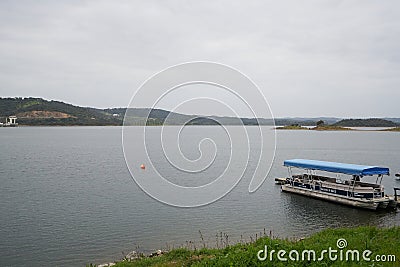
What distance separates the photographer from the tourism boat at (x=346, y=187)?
30672 mm

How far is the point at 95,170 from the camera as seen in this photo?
52.9 m

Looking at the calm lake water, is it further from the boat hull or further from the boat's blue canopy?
the boat's blue canopy

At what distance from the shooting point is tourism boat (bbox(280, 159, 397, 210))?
30.7 meters

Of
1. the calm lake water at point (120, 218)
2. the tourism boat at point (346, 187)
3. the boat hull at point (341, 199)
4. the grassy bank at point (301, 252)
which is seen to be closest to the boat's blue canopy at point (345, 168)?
the tourism boat at point (346, 187)

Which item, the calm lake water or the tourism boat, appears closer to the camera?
the calm lake water

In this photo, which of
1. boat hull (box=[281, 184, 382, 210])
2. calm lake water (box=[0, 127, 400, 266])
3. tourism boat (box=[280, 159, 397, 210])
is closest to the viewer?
calm lake water (box=[0, 127, 400, 266])

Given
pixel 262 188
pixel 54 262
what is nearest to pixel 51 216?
pixel 54 262

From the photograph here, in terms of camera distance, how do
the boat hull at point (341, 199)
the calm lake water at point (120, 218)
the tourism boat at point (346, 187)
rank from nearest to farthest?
the calm lake water at point (120, 218) → the boat hull at point (341, 199) → the tourism boat at point (346, 187)

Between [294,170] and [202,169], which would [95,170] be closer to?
[202,169]

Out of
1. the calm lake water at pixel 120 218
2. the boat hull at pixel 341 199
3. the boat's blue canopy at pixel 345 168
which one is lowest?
the calm lake water at pixel 120 218

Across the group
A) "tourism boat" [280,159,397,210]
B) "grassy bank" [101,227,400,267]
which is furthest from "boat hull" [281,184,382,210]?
"grassy bank" [101,227,400,267]

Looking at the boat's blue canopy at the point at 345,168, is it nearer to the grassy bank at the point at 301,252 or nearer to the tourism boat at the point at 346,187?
the tourism boat at the point at 346,187

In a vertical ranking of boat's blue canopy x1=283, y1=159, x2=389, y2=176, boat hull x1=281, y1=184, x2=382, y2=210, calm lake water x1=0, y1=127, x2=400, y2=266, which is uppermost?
boat's blue canopy x1=283, y1=159, x2=389, y2=176

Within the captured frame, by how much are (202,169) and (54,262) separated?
31145mm
